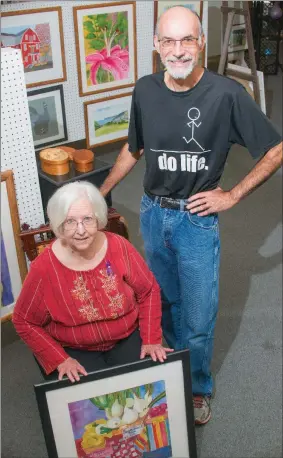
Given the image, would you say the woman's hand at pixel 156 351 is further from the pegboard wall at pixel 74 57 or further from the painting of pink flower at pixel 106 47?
the painting of pink flower at pixel 106 47

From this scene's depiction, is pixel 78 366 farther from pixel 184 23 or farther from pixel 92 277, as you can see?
pixel 184 23

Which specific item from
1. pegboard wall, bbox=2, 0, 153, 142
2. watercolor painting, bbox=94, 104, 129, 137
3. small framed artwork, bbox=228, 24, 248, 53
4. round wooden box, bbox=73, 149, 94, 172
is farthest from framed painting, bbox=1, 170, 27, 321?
small framed artwork, bbox=228, 24, 248, 53

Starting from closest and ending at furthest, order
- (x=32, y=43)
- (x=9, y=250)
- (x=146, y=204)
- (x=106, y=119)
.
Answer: (x=146, y=204), (x=9, y=250), (x=32, y=43), (x=106, y=119)

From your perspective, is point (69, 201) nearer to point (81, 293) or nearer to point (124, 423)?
point (81, 293)

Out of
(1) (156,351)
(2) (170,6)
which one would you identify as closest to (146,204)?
(1) (156,351)

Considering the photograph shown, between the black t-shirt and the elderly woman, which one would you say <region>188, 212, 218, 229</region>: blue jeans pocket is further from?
the elderly woman

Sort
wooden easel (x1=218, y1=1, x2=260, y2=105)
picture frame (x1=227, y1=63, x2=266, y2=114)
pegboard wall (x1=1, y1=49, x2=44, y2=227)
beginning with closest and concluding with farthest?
1. pegboard wall (x1=1, y1=49, x2=44, y2=227)
2. wooden easel (x1=218, y1=1, x2=260, y2=105)
3. picture frame (x1=227, y1=63, x2=266, y2=114)

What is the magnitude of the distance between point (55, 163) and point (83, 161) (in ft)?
0.49

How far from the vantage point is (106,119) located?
15.3ft

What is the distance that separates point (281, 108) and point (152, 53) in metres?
2.16

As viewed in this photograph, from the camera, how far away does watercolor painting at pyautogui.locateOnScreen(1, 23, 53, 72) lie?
3787mm

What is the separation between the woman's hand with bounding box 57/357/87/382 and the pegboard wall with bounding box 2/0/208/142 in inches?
113

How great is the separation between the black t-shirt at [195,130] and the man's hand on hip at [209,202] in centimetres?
3

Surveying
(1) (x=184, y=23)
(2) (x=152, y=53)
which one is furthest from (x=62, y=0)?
(1) (x=184, y=23)
